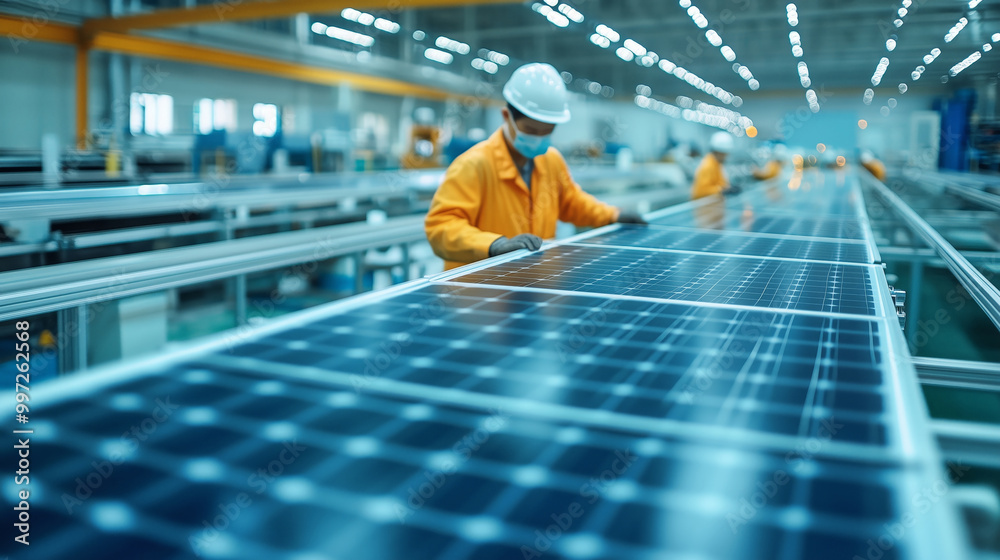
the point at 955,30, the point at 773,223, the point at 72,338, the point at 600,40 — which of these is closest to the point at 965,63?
the point at 955,30

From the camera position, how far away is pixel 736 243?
307 centimetres

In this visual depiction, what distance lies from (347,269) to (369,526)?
7.20m

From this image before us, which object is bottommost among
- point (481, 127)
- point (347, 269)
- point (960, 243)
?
point (347, 269)

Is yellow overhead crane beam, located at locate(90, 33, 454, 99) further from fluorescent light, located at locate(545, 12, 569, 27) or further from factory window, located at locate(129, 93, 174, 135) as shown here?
fluorescent light, located at locate(545, 12, 569, 27)

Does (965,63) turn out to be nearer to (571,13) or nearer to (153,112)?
(571,13)

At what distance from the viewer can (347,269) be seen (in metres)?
7.72

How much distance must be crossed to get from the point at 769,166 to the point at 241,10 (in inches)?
424

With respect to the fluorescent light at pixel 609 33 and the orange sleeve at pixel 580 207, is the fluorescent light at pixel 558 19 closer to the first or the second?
the fluorescent light at pixel 609 33

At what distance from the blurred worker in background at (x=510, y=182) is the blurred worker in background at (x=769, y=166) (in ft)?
36.7

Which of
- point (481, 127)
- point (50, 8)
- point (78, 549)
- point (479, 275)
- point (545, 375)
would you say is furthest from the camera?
point (481, 127)

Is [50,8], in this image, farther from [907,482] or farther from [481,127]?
[481,127]

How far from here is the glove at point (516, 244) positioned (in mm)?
2605

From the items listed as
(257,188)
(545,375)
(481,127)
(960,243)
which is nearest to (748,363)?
(545,375)

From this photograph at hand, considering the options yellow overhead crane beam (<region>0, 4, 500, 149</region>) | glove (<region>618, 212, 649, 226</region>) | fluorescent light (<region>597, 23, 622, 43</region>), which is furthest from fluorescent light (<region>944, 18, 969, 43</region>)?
glove (<region>618, 212, 649, 226</region>)
